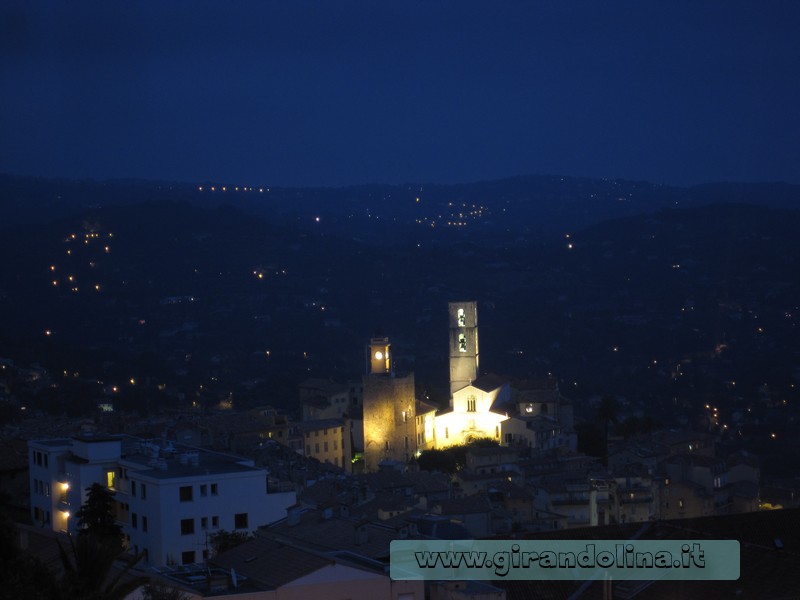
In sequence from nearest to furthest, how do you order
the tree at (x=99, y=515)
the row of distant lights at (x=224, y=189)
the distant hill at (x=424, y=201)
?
the tree at (x=99, y=515) → the distant hill at (x=424, y=201) → the row of distant lights at (x=224, y=189)

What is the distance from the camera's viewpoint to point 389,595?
14031 mm

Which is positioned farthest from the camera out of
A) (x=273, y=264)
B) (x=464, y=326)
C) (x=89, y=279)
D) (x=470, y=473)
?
(x=273, y=264)

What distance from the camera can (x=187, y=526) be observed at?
22062 millimetres

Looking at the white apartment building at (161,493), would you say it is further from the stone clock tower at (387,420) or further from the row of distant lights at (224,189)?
the row of distant lights at (224,189)

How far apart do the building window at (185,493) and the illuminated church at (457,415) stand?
64.1 feet

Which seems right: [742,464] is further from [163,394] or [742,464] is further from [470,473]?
[163,394]

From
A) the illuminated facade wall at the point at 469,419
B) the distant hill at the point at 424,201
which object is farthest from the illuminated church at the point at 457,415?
the distant hill at the point at 424,201

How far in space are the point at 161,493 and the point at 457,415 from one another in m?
23.3

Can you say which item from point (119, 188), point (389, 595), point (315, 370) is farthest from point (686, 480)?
point (119, 188)

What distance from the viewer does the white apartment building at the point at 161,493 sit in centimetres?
2184

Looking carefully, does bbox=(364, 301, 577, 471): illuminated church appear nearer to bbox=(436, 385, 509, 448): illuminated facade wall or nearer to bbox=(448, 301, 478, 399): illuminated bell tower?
bbox=(436, 385, 509, 448): illuminated facade wall

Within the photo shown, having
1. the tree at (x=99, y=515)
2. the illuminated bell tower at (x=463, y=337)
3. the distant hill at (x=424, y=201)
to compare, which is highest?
the distant hill at (x=424, y=201)

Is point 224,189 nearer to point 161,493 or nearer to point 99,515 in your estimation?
point 161,493

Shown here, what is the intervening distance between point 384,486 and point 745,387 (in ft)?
139
